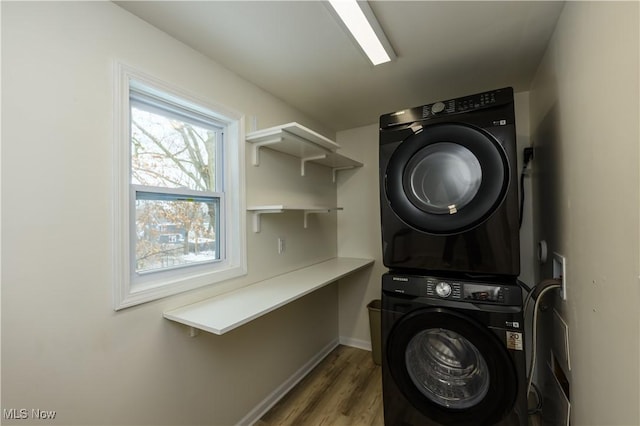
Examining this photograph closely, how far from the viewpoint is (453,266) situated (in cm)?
145

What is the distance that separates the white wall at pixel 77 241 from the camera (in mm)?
958

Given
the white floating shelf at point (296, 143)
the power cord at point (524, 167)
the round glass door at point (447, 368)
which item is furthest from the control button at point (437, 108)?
the round glass door at point (447, 368)

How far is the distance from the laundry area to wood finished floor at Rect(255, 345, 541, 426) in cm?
2

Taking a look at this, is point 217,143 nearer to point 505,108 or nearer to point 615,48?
point 505,108

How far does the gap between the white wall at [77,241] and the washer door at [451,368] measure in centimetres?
111

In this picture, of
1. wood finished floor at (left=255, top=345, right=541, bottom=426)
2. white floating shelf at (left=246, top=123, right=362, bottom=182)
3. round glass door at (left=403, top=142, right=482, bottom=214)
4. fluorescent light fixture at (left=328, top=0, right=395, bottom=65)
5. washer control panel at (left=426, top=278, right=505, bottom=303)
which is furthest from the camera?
wood finished floor at (left=255, top=345, right=541, bottom=426)

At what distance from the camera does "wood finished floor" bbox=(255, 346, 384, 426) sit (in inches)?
→ 73.6

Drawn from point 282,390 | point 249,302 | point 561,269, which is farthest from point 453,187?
point 282,390

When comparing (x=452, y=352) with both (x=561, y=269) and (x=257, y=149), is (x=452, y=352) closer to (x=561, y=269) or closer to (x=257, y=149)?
(x=561, y=269)

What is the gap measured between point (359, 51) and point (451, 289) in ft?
4.54

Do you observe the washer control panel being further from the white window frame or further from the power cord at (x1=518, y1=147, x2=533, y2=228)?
the white window frame

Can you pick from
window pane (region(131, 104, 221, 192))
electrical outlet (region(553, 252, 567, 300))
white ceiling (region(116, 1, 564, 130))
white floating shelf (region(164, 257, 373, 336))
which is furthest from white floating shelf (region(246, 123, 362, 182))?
electrical outlet (region(553, 252, 567, 300))

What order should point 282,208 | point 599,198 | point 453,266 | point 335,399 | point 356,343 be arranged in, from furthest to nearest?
point 356,343
point 335,399
point 282,208
point 453,266
point 599,198

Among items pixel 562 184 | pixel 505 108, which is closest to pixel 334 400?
pixel 562 184
